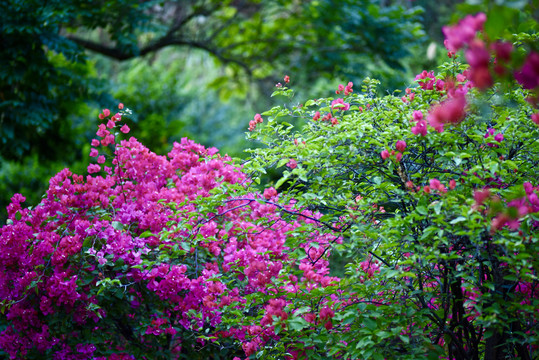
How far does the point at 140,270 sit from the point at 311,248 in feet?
3.46

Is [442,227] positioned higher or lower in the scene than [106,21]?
lower

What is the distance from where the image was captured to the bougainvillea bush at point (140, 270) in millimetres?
2947

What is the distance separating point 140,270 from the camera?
119 inches

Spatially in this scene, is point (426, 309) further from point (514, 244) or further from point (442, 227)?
point (514, 244)

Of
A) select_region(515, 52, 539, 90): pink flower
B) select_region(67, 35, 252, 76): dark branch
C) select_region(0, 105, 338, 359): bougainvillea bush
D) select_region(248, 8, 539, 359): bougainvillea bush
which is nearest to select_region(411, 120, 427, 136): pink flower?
select_region(248, 8, 539, 359): bougainvillea bush

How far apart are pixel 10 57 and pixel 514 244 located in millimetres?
7012

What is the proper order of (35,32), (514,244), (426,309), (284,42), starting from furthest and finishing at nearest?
1. (284,42)
2. (35,32)
3. (426,309)
4. (514,244)

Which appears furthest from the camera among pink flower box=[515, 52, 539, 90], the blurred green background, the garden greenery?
the blurred green background

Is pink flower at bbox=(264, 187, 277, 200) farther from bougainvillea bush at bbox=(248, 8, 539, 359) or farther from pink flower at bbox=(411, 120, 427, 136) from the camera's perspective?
pink flower at bbox=(411, 120, 427, 136)

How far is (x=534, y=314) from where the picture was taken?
236cm

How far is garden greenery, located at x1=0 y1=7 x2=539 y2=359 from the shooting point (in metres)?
2.49

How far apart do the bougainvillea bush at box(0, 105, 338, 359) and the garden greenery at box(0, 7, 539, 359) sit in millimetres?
13

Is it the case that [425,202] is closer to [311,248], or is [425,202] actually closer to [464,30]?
[311,248]

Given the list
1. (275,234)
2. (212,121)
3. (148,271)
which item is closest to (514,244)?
(275,234)
